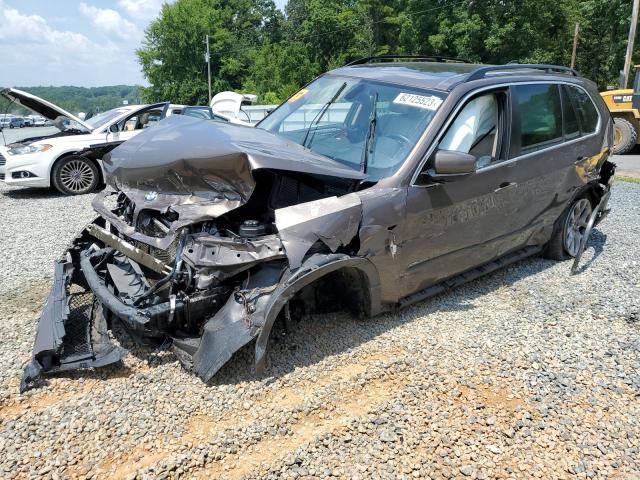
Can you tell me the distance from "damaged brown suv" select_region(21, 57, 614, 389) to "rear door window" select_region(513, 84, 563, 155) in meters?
0.02

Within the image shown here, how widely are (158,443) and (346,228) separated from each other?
1.63 metres

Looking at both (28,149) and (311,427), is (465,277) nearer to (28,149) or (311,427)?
(311,427)

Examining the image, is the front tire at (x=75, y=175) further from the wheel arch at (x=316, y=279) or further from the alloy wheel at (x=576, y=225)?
the alloy wheel at (x=576, y=225)

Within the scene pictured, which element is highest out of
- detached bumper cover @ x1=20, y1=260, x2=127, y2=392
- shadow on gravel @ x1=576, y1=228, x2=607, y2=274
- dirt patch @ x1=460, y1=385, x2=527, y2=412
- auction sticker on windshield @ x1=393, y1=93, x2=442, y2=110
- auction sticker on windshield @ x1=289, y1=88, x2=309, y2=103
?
auction sticker on windshield @ x1=289, y1=88, x2=309, y2=103

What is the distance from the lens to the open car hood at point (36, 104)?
796cm

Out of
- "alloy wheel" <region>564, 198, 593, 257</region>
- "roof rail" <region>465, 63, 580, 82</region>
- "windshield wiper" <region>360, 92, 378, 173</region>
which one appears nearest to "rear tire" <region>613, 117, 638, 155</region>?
"alloy wheel" <region>564, 198, 593, 257</region>

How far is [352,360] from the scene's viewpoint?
→ 133 inches

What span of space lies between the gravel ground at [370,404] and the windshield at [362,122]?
49.4 inches

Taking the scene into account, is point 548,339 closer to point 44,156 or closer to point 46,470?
point 46,470

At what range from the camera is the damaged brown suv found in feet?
9.86

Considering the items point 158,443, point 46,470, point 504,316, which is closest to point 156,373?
point 158,443

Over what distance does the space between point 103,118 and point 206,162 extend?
7.77 metres

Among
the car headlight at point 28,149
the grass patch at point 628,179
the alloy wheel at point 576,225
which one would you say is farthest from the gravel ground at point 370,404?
the grass patch at point 628,179

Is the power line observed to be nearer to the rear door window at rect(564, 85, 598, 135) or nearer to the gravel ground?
Answer: the rear door window at rect(564, 85, 598, 135)
